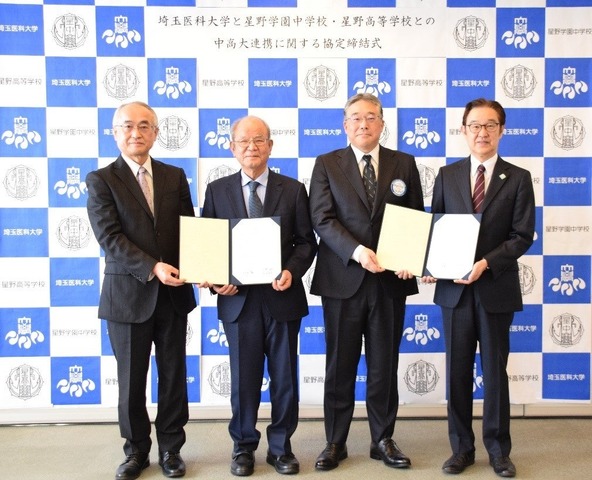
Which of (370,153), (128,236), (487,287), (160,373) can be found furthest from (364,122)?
(160,373)

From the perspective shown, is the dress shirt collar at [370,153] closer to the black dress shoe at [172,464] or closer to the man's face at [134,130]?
the man's face at [134,130]

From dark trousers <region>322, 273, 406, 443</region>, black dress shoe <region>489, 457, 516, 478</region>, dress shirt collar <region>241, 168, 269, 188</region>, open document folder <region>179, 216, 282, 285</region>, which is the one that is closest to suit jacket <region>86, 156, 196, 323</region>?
open document folder <region>179, 216, 282, 285</region>

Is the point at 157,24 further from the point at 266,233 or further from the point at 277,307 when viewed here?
the point at 277,307

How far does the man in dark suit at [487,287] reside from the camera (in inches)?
113

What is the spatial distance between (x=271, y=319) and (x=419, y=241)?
79cm

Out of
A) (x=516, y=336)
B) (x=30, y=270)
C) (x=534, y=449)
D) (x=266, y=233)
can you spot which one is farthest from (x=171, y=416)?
(x=516, y=336)

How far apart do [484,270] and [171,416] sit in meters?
1.67

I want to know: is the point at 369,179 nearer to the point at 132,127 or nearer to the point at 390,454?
the point at 132,127

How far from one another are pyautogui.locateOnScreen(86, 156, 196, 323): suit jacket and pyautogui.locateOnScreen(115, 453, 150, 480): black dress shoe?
27.4 inches

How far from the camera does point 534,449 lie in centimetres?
332

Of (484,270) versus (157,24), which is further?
(157,24)

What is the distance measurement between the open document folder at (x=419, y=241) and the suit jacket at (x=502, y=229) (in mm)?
148

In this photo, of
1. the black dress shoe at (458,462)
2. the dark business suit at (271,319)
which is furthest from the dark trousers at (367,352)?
the black dress shoe at (458,462)

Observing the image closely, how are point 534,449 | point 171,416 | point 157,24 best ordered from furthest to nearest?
1. point 157,24
2. point 534,449
3. point 171,416
